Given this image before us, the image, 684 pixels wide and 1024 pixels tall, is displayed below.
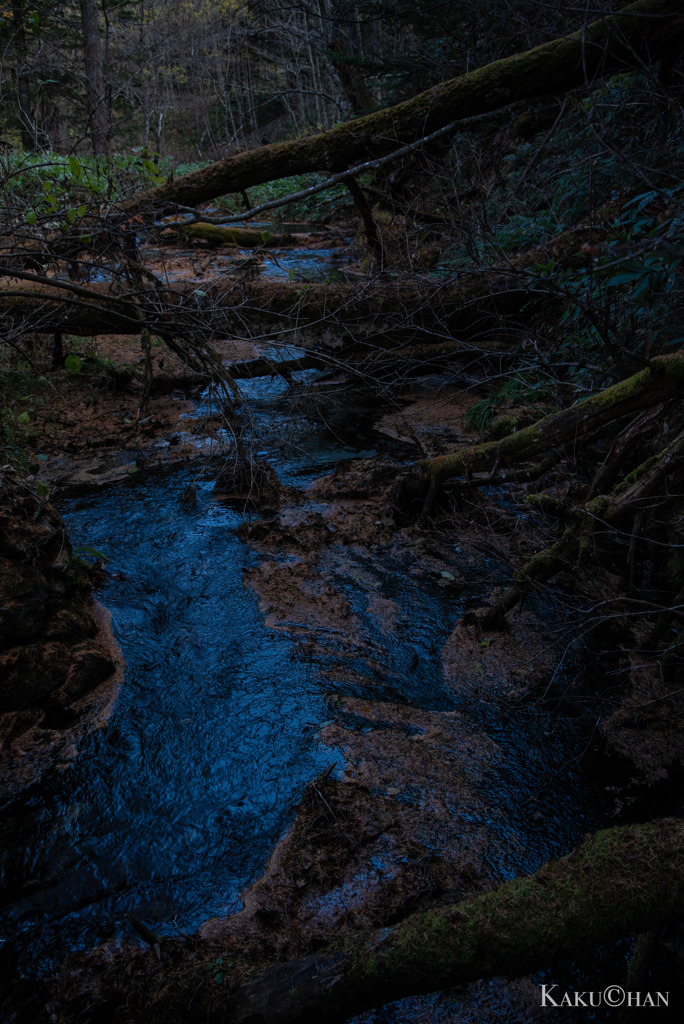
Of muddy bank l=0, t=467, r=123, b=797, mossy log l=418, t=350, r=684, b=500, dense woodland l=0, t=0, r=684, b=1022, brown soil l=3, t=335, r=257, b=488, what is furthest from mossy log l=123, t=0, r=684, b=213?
mossy log l=418, t=350, r=684, b=500

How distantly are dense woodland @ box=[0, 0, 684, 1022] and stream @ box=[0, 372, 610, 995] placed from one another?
0.76 ft

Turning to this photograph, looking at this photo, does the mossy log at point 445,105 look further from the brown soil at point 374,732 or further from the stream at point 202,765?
the stream at point 202,765

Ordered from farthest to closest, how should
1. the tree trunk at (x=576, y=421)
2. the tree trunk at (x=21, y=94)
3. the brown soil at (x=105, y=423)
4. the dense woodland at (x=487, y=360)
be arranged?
1. the brown soil at (x=105, y=423)
2. the tree trunk at (x=21, y=94)
3. the tree trunk at (x=576, y=421)
4. the dense woodland at (x=487, y=360)

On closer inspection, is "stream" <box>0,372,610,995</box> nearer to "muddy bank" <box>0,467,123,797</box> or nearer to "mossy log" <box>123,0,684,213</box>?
"muddy bank" <box>0,467,123,797</box>

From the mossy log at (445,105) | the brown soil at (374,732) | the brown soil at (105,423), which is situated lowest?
the brown soil at (374,732)

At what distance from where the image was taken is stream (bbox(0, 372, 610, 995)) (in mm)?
2459

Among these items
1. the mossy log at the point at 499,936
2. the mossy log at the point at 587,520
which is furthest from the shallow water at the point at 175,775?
the mossy log at the point at 587,520

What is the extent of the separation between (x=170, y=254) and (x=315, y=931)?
45.3 ft

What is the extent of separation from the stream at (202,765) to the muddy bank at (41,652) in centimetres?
13

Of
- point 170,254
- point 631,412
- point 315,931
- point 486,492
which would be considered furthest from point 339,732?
point 170,254

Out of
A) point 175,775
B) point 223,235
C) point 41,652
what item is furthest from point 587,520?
point 223,235

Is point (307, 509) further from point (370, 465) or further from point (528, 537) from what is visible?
point (528, 537)

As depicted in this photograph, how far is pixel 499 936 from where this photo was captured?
1747 millimetres

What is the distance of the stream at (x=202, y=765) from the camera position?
8.07 feet
